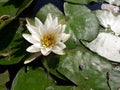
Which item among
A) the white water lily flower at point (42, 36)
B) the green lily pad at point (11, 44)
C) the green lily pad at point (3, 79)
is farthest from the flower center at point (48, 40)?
the green lily pad at point (3, 79)

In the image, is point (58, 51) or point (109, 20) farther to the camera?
point (109, 20)

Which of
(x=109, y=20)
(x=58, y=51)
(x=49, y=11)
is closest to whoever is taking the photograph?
(x=58, y=51)

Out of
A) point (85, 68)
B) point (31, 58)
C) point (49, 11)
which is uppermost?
point (49, 11)

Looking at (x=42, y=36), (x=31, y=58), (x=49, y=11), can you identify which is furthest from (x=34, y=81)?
(x=49, y=11)

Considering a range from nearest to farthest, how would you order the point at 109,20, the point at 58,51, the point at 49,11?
the point at 58,51 → the point at 49,11 → the point at 109,20

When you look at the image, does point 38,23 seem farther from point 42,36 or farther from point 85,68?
point 85,68

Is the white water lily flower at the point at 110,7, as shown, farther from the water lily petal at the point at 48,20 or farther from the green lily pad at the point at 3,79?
the green lily pad at the point at 3,79

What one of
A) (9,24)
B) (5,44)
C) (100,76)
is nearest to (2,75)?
(5,44)

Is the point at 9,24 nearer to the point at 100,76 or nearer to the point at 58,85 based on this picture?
the point at 58,85
